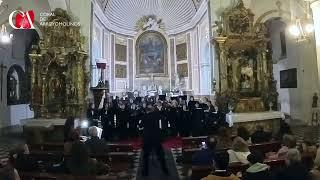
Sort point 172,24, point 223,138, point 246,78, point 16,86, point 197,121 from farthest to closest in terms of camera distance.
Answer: point 172,24, point 16,86, point 246,78, point 197,121, point 223,138

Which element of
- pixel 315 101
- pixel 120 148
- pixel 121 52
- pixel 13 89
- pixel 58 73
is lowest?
pixel 120 148

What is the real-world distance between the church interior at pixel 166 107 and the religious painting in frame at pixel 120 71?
4.89 meters

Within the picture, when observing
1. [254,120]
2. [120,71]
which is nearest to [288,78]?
[254,120]

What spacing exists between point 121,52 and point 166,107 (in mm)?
13724

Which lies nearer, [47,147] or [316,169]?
[316,169]

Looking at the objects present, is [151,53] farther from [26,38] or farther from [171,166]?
[171,166]

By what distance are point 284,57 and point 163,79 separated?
36.2 ft

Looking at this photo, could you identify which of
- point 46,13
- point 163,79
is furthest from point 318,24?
point 163,79

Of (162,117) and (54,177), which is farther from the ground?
(162,117)

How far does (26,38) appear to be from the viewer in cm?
1767

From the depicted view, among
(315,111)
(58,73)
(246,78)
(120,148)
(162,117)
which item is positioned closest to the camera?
(120,148)

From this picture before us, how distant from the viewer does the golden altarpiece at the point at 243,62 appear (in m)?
12.3

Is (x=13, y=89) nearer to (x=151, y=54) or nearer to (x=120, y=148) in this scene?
(x=120, y=148)

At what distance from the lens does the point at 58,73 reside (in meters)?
12.6
